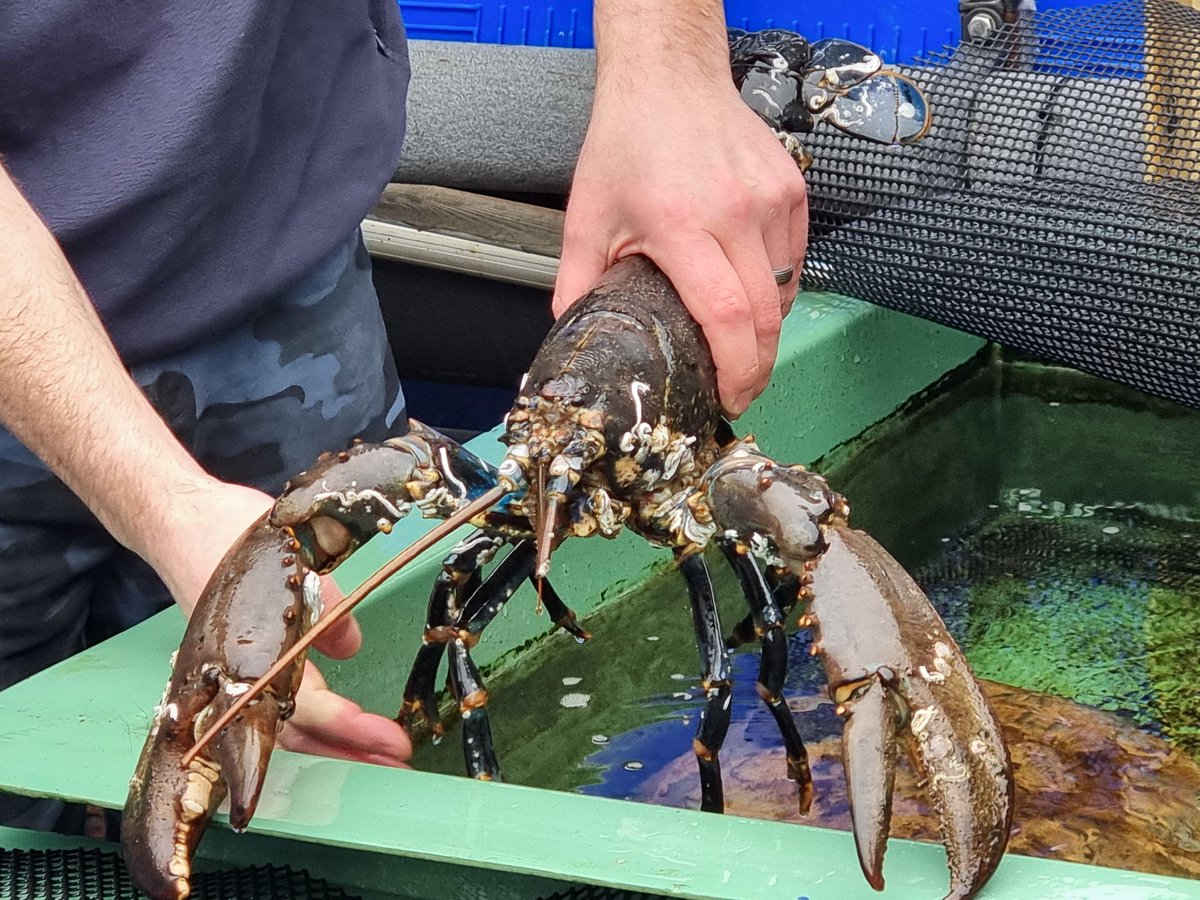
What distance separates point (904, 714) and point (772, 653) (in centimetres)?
70

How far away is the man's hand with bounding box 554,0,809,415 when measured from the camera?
1.64 m

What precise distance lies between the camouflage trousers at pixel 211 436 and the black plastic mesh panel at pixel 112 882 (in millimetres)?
380

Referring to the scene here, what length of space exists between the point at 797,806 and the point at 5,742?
1031mm

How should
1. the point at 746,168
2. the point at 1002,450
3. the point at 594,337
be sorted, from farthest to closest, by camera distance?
the point at 1002,450 < the point at 746,168 < the point at 594,337

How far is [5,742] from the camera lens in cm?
139

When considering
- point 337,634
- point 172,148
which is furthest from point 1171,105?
point 337,634

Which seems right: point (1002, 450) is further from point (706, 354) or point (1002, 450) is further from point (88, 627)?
point (88, 627)

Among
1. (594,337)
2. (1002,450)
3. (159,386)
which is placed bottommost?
(1002,450)

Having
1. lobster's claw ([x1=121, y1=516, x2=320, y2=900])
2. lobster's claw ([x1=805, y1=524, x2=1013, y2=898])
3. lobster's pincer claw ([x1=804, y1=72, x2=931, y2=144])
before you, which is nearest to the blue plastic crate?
lobster's pincer claw ([x1=804, y1=72, x2=931, y2=144])

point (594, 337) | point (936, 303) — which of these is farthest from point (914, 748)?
point (936, 303)

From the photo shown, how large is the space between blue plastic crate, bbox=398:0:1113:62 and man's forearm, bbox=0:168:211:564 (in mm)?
1975

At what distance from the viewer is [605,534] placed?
1.51 meters

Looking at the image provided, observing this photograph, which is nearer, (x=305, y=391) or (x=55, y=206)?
(x=55, y=206)

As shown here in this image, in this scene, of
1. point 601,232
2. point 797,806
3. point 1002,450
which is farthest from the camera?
point 1002,450
